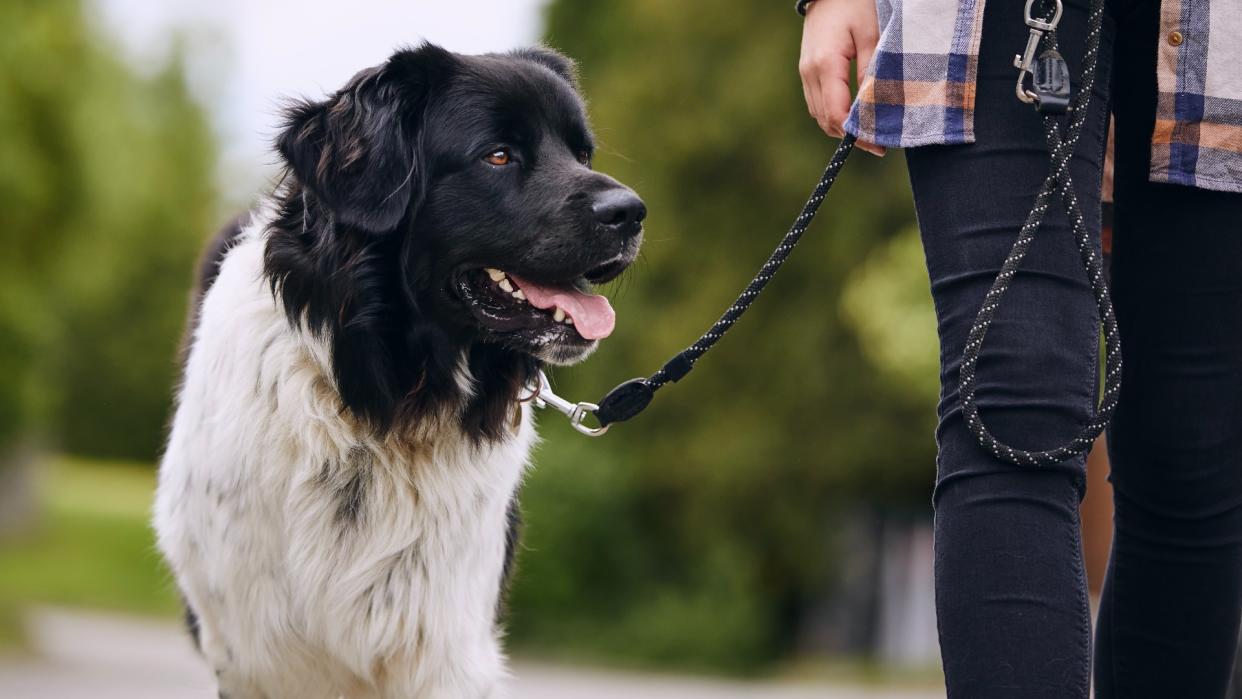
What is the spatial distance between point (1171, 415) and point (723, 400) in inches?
680

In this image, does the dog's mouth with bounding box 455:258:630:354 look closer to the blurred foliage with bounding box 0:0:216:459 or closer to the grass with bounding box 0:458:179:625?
the blurred foliage with bounding box 0:0:216:459

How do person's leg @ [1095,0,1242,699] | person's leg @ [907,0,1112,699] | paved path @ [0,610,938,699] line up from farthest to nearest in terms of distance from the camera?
paved path @ [0,610,938,699]
person's leg @ [1095,0,1242,699]
person's leg @ [907,0,1112,699]

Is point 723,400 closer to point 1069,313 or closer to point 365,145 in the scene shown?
point 365,145

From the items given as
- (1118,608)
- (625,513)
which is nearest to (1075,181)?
(1118,608)

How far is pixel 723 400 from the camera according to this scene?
1945cm

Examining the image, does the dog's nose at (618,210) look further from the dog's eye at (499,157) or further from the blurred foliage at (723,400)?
the blurred foliage at (723,400)

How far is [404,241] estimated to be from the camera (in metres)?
3.02

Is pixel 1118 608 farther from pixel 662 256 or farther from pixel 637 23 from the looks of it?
pixel 637 23

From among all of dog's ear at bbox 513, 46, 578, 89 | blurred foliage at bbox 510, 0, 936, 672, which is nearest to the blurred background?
blurred foliage at bbox 510, 0, 936, 672

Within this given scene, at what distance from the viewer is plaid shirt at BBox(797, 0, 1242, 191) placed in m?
1.97

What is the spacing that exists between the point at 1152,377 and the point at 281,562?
5.62 feet

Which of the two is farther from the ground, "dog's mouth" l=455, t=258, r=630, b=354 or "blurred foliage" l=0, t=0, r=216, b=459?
"blurred foliage" l=0, t=0, r=216, b=459

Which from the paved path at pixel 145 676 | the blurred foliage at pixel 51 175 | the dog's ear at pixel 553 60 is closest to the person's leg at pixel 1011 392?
the dog's ear at pixel 553 60

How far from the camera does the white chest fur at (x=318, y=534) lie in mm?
2859
